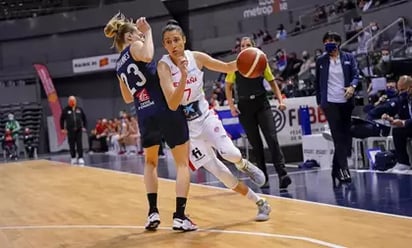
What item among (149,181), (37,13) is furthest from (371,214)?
(37,13)

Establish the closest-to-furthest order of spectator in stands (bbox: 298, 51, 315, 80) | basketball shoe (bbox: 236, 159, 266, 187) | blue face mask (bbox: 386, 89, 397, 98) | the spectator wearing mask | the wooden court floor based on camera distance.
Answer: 1. the wooden court floor
2. basketball shoe (bbox: 236, 159, 266, 187)
3. the spectator wearing mask
4. blue face mask (bbox: 386, 89, 397, 98)
5. spectator in stands (bbox: 298, 51, 315, 80)

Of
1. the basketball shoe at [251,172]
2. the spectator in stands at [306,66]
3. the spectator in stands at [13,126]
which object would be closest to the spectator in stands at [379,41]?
the spectator in stands at [306,66]

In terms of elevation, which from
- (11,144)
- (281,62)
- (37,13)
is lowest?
(11,144)

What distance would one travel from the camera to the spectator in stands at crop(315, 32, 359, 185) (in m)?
6.68

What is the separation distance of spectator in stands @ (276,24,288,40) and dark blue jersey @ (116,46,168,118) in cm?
1511

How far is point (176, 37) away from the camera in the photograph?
468 cm

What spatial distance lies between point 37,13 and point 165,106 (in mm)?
27408

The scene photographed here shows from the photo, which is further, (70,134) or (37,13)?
(37,13)

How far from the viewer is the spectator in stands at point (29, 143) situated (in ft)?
84.0

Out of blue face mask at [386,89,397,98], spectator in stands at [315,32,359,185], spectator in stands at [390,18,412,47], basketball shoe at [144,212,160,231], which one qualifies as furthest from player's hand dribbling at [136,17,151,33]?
spectator in stands at [390,18,412,47]

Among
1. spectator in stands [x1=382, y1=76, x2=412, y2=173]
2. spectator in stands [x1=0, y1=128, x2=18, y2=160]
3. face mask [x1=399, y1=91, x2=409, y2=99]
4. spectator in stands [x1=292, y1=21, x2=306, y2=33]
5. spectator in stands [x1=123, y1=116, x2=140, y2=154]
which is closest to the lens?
spectator in stands [x1=382, y1=76, x2=412, y2=173]

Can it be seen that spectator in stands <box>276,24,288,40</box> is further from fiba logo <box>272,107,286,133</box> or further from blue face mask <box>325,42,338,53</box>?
blue face mask <box>325,42,338,53</box>

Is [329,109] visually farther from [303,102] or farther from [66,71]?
[66,71]

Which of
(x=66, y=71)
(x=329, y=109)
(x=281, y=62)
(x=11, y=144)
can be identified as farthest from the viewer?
(x=66, y=71)
